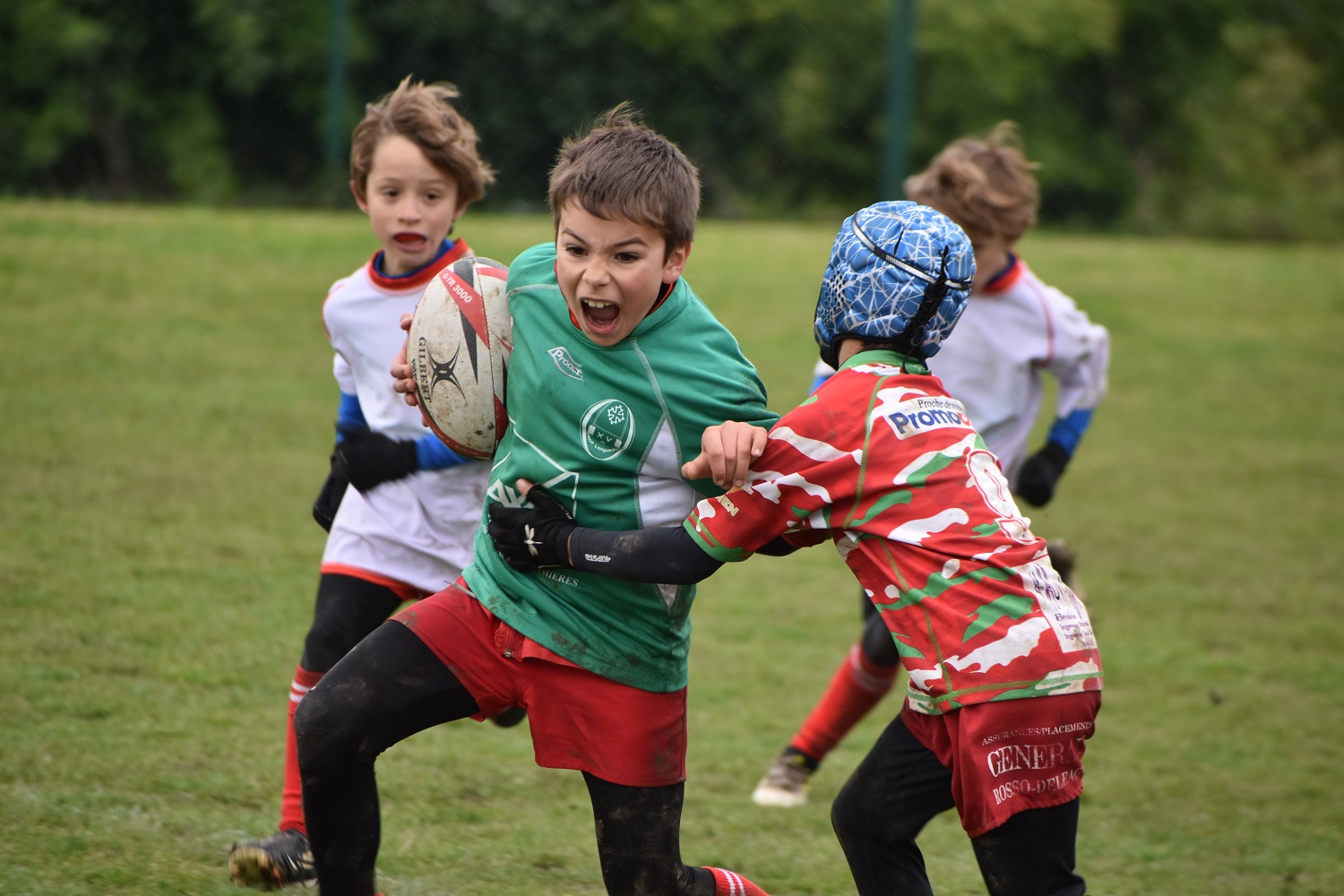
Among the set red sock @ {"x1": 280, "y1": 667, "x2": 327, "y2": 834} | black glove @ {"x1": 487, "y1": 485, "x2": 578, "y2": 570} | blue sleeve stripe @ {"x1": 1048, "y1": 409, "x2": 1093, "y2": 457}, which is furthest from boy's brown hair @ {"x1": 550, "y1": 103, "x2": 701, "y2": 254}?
blue sleeve stripe @ {"x1": 1048, "y1": 409, "x2": 1093, "y2": 457}

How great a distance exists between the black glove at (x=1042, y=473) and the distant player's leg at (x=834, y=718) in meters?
0.68

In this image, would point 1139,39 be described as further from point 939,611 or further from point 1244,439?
point 939,611

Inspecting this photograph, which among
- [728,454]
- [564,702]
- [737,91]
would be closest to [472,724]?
[564,702]

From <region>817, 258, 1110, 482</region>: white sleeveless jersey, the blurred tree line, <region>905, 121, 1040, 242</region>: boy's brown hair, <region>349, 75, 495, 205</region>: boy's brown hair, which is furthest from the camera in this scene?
the blurred tree line

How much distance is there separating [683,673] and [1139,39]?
1056 inches

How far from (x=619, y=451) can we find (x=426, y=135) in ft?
5.07


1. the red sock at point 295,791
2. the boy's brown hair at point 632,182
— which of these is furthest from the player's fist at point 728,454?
the red sock at point 295,791

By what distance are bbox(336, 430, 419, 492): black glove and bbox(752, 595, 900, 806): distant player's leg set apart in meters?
1.93

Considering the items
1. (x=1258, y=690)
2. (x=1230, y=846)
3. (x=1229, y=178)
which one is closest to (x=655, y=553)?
(x=1230, y=846)

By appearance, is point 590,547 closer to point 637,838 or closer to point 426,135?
point 637,838

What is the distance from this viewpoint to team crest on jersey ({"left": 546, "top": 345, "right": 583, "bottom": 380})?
3107 millimetres

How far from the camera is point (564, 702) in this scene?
3109 mm

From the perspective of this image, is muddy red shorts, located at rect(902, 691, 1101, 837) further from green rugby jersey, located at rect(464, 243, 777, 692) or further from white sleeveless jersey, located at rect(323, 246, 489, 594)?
white sleeveless jersey, located at rect(323, 246, 489, 594)

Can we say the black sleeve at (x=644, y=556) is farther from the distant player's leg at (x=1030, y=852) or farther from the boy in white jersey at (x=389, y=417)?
the boy in white jersey at (x=389, y=417)
